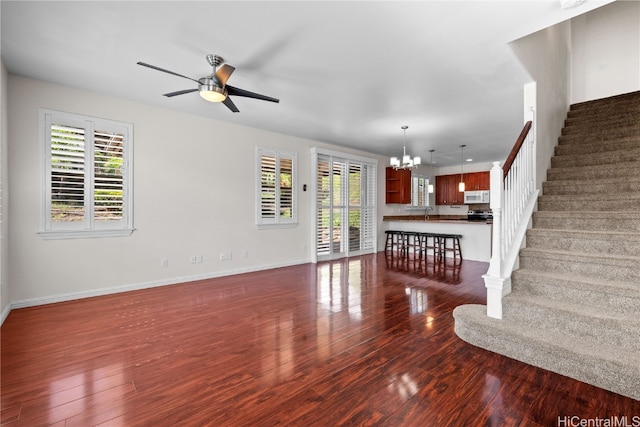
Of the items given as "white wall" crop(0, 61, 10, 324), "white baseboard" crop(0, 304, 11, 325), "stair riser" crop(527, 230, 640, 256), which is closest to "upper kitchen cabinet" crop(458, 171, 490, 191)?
"stair riser" crop(527, 230, 640, 256)

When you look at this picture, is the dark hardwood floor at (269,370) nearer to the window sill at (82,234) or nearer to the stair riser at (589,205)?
the window sill at (82,234)

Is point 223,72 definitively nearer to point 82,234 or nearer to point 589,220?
point 82,234

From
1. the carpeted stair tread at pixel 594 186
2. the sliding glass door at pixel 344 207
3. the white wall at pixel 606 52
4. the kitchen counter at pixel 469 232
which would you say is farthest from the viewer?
the sliding glass door at pixel 344 207

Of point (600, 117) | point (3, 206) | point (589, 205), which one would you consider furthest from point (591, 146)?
point (3, 206)

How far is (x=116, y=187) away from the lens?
13.3ft

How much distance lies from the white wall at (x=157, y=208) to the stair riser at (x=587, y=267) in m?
4.29

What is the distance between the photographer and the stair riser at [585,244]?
2518 mm

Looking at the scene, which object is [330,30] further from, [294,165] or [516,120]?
[516,120]

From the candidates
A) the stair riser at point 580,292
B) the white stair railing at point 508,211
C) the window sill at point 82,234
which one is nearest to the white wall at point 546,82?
the white stair railing at point 508,211

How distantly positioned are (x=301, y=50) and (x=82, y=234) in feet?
12.0

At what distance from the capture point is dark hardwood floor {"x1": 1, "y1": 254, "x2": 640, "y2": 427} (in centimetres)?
167

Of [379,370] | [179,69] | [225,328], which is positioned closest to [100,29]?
[179,69]

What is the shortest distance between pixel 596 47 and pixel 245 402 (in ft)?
27.2

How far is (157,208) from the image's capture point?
14.6ft
